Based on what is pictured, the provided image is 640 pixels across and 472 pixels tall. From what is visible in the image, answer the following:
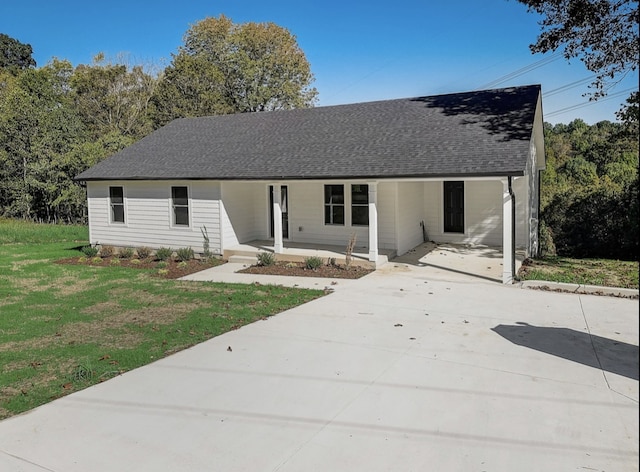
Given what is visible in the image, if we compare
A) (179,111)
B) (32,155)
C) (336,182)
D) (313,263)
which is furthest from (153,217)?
(179,111)

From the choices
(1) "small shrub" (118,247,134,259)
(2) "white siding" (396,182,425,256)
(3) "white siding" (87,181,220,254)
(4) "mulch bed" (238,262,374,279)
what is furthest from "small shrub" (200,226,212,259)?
(2) "white siding" (396,182,425,256)

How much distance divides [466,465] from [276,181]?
34.4 ft

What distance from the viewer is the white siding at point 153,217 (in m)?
14.7

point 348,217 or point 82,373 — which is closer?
point 82,373

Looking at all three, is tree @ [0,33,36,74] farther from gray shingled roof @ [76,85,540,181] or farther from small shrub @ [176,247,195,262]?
small shrub @ [176,247,195,262]

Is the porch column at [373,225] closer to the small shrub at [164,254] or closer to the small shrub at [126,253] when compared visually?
the small shrub at [164,254]

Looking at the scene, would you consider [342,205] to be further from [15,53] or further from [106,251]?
[15,53]

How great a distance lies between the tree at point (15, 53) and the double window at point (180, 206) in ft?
173

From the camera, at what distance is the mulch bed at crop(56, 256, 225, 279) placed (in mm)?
12836

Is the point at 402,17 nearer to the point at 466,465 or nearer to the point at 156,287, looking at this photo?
the point at 156,287

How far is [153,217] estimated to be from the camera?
15.8 meters

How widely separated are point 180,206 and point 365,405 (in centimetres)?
1181

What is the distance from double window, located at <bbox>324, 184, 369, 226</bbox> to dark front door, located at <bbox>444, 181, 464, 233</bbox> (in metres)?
3.15

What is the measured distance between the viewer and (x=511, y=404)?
4.70m
